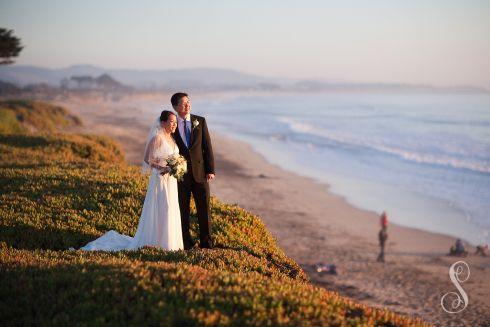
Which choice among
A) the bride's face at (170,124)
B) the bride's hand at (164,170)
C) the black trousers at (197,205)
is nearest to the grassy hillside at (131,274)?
the black trousers at (197,205)

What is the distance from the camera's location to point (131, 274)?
5781 mm

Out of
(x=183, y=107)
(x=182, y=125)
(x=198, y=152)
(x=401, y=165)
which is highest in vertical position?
(x=183, y=107)

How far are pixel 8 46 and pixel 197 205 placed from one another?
37.9 metres

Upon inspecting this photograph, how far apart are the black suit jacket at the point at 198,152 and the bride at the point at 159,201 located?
0.24m

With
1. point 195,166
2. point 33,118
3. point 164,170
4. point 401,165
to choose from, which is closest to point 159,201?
point 164,170

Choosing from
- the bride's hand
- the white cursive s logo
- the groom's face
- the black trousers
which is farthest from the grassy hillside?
the white cursive s logo

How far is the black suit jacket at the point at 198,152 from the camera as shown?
9062mm

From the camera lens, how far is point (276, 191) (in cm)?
3042

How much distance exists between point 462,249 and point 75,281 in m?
17.9

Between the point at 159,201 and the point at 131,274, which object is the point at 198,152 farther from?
the point at 131,274

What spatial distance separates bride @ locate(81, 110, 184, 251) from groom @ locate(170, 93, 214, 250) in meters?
0.24

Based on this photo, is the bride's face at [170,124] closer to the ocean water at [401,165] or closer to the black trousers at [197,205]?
the black trousers at [197,205]

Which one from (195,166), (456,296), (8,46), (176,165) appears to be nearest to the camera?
(176,165)

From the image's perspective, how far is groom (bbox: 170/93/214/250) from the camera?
9.06 metres
